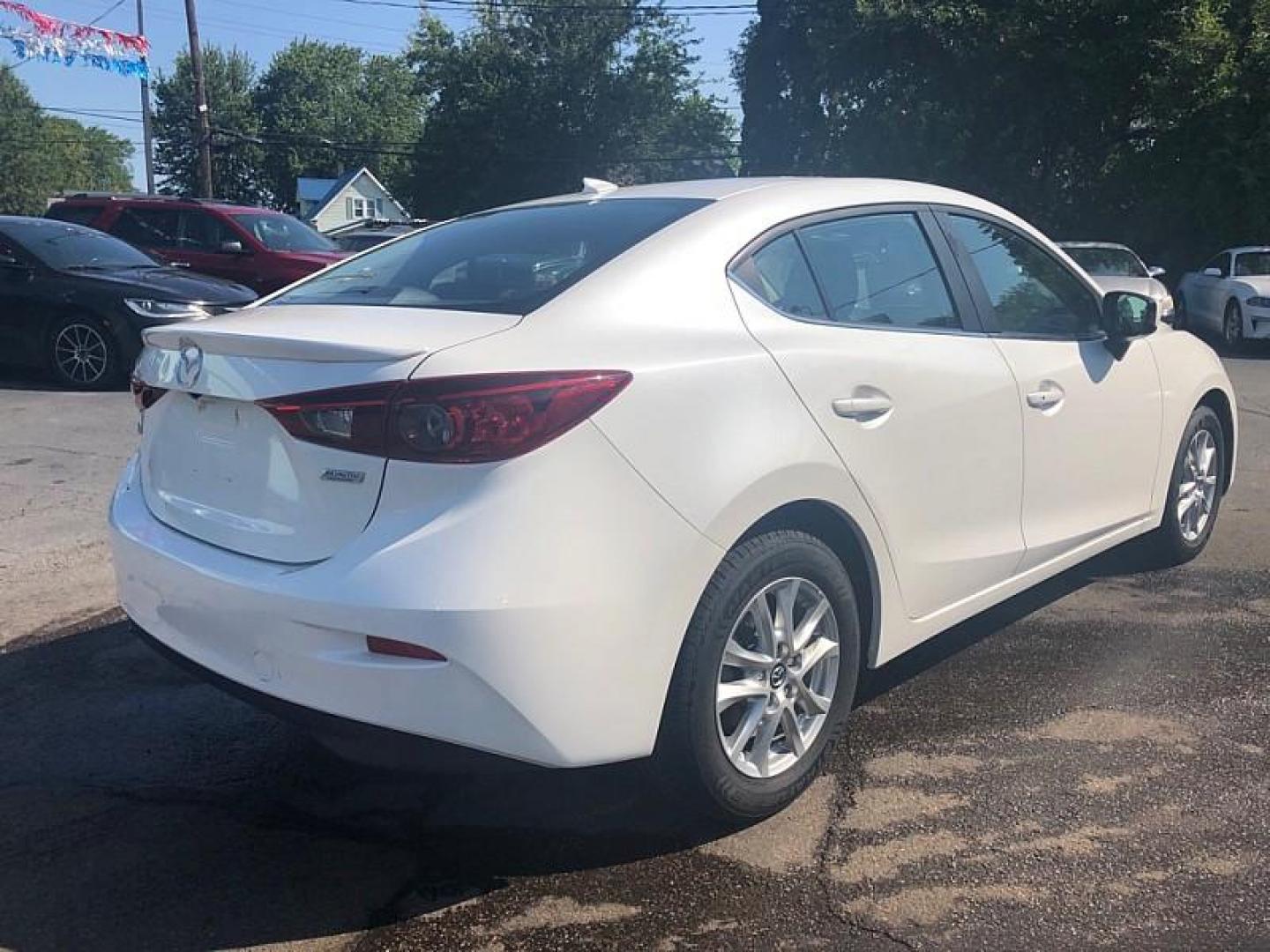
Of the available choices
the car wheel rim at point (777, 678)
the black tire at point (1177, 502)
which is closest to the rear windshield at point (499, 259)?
the car wheel rim at point (777, 678)

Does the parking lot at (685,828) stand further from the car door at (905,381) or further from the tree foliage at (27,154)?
the tree foliage at (27,154)

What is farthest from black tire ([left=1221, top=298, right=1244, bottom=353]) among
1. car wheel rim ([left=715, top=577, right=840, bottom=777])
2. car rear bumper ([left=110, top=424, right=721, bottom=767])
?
car rear bumper ([left=110, top=424, right=721, bottom=767])

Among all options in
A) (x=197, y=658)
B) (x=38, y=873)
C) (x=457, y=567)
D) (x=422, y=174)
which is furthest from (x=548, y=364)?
(x=422, y=174)

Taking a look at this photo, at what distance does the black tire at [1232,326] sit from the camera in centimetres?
1603

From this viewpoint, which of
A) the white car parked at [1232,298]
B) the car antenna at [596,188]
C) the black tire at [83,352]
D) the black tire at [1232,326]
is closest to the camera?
the car antenna at [596,188]

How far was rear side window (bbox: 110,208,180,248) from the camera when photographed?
1386 centimetres

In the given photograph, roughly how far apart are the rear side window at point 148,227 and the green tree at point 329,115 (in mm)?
57448

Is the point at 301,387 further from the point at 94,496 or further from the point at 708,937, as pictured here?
the point at 94,496

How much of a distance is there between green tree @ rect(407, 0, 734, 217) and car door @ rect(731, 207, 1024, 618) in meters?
46.6

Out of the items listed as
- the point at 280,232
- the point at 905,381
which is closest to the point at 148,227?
the point at 280,232

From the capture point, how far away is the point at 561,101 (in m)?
49.8

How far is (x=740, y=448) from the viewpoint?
2.90m

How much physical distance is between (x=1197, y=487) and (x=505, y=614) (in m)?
3.98

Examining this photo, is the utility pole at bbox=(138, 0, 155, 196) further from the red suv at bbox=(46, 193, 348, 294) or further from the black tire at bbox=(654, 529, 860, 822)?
the black tire at bbox=(654, 529, 860, 822)
